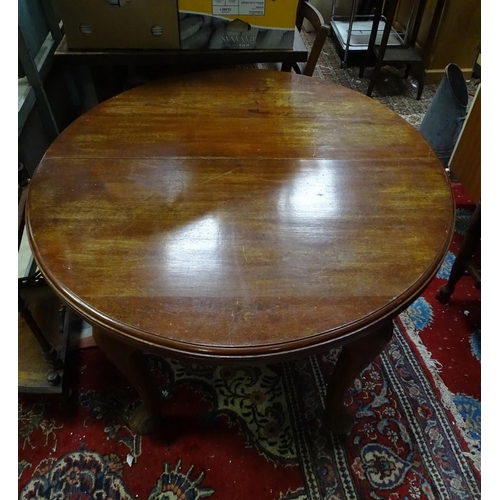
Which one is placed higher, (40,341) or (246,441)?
(40,341)

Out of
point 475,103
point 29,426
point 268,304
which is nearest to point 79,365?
point 29,426

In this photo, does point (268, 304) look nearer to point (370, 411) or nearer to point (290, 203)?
point (290, 203)

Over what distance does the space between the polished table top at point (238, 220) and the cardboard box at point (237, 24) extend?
36 centimetres

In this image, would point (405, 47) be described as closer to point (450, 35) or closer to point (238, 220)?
point (450, 35)

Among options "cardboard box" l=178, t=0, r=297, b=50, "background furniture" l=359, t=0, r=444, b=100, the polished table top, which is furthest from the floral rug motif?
"background furniture" l=359, t=0, r=444, b=100

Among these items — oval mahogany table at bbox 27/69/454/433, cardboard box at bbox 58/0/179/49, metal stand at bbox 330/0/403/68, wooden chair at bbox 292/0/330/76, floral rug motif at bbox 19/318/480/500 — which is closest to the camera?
oval mahogany table at bbox 27/69/454/433

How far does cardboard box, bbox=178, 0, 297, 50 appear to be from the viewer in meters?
1.34

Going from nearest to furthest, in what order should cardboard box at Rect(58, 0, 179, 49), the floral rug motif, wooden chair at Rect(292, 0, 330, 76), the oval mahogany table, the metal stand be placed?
the oval mahogany table < the floral rug motif < cardboard box at Rect(58, 0, 179, 49) < wooden chair at Rect(292, 0, 330, 76) < the metal stand

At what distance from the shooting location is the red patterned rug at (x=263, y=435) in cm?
111

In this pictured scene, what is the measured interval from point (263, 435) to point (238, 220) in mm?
685

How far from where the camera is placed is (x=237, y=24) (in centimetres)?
141

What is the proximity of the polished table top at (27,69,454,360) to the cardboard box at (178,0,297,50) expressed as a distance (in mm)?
358

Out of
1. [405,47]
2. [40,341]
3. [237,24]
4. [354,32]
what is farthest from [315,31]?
[354,32]

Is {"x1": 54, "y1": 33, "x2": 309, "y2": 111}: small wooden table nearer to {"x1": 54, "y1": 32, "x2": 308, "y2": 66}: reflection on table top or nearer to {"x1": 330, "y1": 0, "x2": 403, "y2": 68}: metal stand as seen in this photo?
{"x1": 54, "y1": 32, "x2": 308, "y2": 66}: reflection on table top
